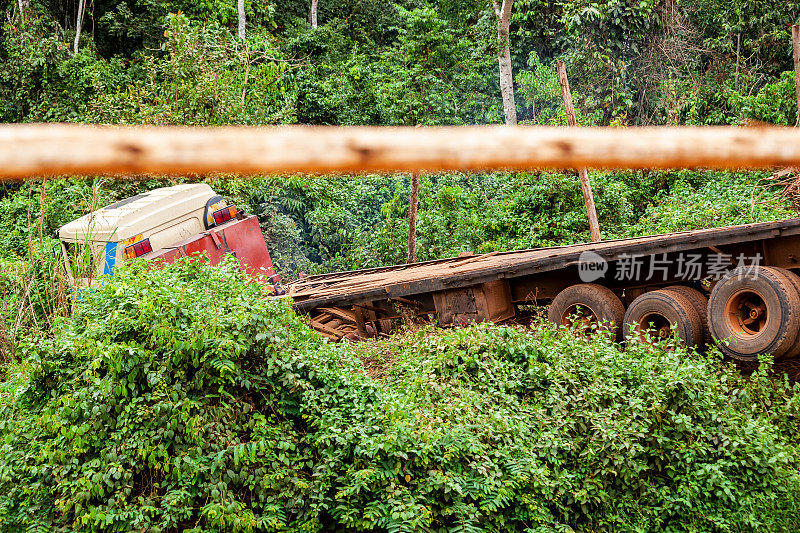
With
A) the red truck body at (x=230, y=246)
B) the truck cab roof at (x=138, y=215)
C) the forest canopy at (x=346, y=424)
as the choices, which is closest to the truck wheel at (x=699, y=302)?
the forest canopy at (x=346, y=424)

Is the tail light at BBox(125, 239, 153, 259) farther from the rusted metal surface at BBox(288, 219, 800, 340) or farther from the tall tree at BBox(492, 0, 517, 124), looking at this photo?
the tall tree at BBox(492, 0, 517, 124)

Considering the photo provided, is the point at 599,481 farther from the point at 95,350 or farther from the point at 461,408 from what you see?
the point at 95,350

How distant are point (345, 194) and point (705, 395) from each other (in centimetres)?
1200

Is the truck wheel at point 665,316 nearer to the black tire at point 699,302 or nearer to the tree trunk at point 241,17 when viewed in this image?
the black tire at point 699,302

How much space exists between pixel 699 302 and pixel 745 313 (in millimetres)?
494

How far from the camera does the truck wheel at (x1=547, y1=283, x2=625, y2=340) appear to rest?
739cm

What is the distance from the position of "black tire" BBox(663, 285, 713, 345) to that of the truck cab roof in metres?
7.41

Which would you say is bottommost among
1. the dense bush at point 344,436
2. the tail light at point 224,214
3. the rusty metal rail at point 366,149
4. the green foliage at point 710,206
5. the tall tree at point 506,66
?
the dense bush at point 344,436

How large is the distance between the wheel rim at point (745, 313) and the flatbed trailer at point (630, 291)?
0.01m

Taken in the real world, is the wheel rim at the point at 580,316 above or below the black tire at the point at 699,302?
below

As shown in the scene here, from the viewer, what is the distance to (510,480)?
184 inches

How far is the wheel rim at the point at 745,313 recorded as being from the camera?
6.17 m

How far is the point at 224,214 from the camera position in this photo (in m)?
11.1

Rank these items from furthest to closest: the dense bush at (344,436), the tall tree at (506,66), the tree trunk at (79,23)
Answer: the tree trunk at (79,23) < the tall tree at (506,66) < the dense bush at (344,436)
